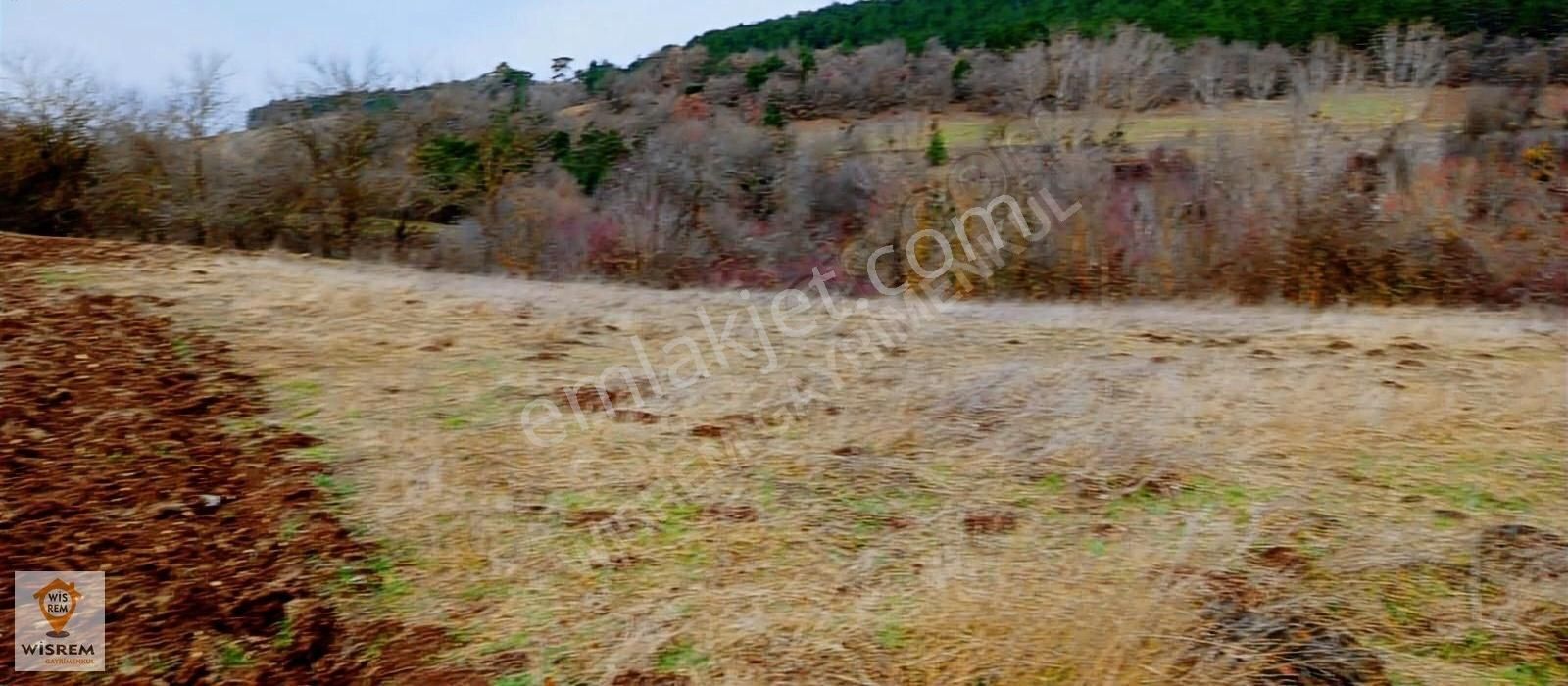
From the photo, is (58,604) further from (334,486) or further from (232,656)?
(334,486)

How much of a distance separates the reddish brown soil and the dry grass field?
0.51ft

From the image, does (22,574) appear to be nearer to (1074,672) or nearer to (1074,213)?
(1074,672)

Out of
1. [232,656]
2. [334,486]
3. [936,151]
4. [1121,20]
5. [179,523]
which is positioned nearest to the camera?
[232,656]

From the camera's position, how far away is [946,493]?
4488mm

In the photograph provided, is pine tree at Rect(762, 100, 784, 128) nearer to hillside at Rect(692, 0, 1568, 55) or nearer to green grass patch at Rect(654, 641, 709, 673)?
hillside at Rect(692, 0, 1568, 55)

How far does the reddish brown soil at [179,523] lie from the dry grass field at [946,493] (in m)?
0.15

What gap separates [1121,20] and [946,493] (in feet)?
84.1

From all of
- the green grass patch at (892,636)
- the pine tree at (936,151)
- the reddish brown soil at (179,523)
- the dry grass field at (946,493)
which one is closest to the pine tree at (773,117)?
the pine tree at (936,151)

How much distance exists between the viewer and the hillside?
18.3 metres

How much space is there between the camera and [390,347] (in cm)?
672

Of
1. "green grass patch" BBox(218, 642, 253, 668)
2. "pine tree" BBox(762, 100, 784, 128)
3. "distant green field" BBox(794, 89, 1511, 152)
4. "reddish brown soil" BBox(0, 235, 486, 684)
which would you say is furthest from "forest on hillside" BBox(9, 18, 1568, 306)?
"green grass patch" BBox(218, 642, 253, 668)

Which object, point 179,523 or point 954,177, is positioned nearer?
point 179,523

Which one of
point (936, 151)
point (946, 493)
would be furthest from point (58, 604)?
point (936, 151)

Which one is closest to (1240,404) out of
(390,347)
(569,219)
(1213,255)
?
(390,347)
